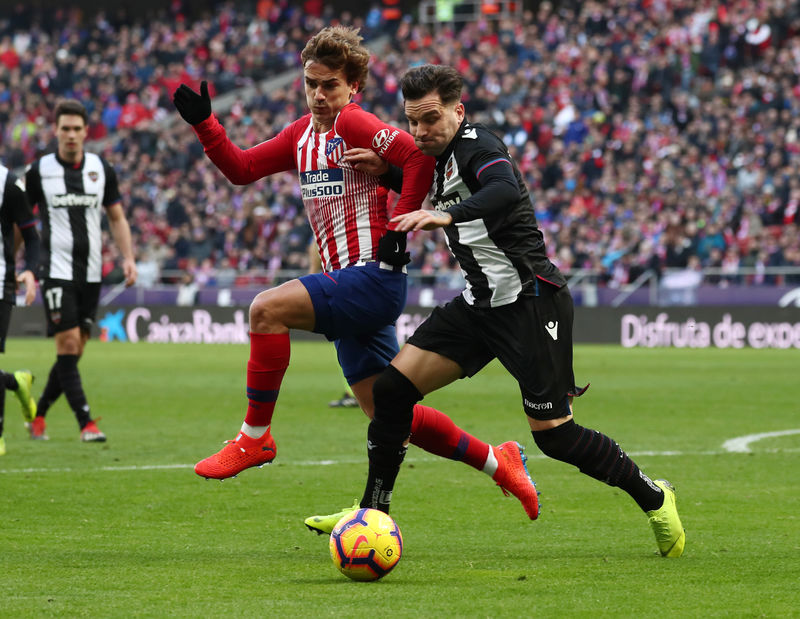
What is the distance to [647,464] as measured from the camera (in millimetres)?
8656

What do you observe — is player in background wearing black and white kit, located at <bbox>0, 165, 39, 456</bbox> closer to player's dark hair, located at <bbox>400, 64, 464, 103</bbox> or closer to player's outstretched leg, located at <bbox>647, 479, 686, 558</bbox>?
player's dark hair, located at <bbox>400, 64, 464, 103</bbox>

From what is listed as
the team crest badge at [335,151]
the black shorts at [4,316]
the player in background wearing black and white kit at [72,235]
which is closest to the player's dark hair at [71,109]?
the player in background wearing black and white kit at [72,235]

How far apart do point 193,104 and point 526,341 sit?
189 centimetres

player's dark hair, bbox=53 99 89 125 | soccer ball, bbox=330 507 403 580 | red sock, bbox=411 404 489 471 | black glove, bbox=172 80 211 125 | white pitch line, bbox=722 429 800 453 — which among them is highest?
black glove, bbox=172 80 211 125

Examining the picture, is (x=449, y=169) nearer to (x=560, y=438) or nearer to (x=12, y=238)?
(x=560, y=438)

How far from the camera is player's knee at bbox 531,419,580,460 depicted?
5506 millimetres

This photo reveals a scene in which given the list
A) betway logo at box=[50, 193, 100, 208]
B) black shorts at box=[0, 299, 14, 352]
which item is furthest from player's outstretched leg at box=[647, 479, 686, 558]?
betway logo at box=[50, 193, 100, 208]

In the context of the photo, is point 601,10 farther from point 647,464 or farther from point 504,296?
point 504,296

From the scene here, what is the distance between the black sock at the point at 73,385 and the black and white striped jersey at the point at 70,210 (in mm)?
629

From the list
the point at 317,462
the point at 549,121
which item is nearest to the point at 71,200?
the point at 317,462

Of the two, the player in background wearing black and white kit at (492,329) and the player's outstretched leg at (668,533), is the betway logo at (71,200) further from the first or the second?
the player's outstretched leg at (668,533)

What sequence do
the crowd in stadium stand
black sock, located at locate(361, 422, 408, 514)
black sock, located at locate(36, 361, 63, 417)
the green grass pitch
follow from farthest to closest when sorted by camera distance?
the crowd in stadium stand < black sock, located at locate(36, 361, 63, 417) < black sock, located at locate(361, 422, 408, 514) < the green grass pitch

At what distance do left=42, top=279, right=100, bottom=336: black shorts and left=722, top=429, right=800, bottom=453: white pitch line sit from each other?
4.94m

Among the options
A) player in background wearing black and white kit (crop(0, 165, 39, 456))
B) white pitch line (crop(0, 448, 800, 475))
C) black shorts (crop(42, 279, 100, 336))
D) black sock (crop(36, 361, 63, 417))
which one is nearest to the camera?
white pitch line (crop(0, 448, 800, 475))
